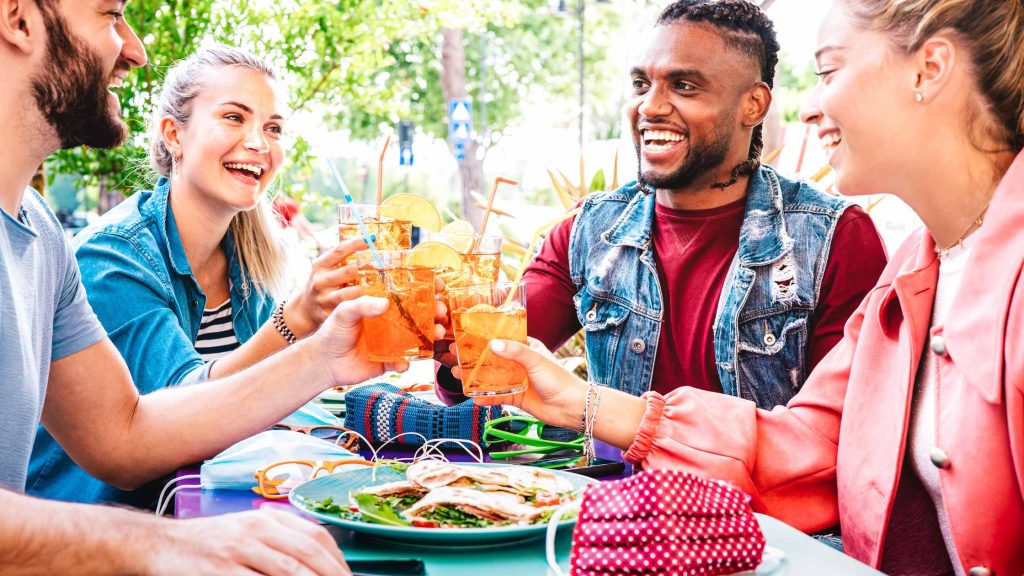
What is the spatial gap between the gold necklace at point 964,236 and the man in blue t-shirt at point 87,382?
1.11 meters

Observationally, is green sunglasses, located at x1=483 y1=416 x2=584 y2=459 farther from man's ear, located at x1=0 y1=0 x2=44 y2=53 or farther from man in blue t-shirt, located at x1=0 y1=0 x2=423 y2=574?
man's ear, located at x1=0 y1=0 x2=44 y2=53

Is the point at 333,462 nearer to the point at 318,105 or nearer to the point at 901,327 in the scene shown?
the point at 901,327

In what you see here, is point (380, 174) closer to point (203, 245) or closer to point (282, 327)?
point (282, 327)

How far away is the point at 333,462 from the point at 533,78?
884 inches

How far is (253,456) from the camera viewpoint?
185 cm

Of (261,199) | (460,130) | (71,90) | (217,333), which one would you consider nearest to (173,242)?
(217,333)

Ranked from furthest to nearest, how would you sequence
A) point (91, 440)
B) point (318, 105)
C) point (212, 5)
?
point (318, 105) < point (212, 5) < point (91, 440)

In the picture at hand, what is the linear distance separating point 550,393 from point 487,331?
252 mm

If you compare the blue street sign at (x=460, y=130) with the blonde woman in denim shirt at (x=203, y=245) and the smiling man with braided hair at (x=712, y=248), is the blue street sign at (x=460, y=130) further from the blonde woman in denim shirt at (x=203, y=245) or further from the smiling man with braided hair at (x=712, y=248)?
the smiling man with braided hair at (x=712, y=248)

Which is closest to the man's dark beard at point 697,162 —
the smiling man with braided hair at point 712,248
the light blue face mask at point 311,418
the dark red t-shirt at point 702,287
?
the smiling man with braided hair at point 712,248

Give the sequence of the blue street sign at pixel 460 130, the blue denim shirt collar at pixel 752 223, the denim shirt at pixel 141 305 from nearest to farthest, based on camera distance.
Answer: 1. the denim shirt at pixel 141 305
2. the blue denim shirt collar at pixel 752 223
3. the blue street sign at pixel 460 130

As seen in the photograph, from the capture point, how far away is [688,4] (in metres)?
2.76

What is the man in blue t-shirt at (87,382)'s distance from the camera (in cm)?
135

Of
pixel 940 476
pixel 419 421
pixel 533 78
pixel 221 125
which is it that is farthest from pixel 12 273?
pixel 533 78
